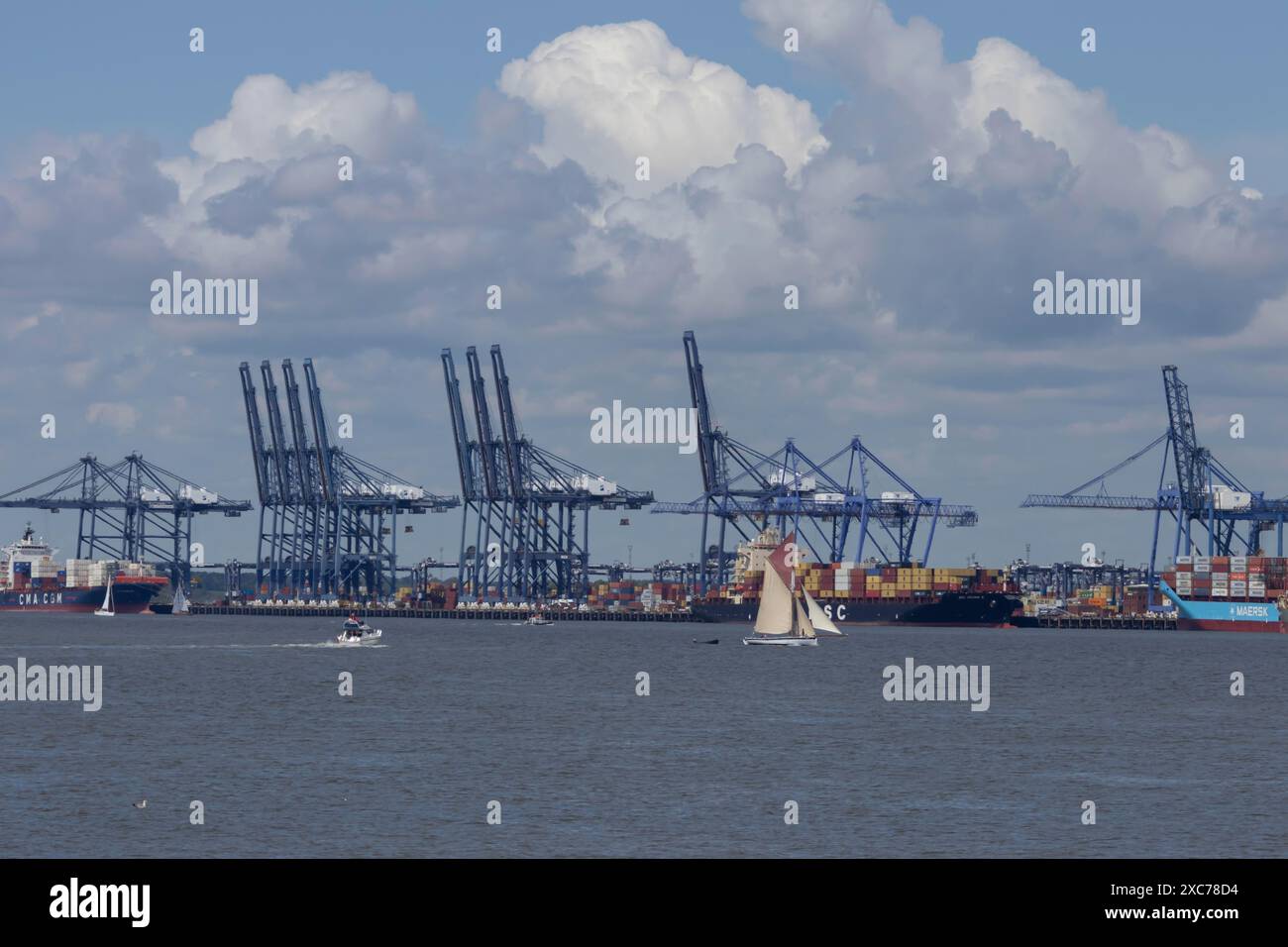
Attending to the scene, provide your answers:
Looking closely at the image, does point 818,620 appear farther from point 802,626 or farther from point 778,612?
point 778,612

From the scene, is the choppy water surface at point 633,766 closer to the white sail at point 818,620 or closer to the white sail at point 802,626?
the white sail at point 802,626

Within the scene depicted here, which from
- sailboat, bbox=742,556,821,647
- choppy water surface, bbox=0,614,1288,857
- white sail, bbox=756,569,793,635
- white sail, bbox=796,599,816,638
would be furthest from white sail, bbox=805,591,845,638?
choppy water surface, bbox=0,614,1288,857

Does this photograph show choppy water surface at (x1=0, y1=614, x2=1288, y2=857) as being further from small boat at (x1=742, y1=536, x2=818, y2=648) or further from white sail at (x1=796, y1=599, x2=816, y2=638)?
white sail at (x1=796, y1=599, x2=816, y2=638)

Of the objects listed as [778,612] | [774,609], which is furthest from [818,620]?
[774,609]

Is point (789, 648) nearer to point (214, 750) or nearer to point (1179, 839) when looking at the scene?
point (214, 750)

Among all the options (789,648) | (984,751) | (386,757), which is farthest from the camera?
(789,648)
